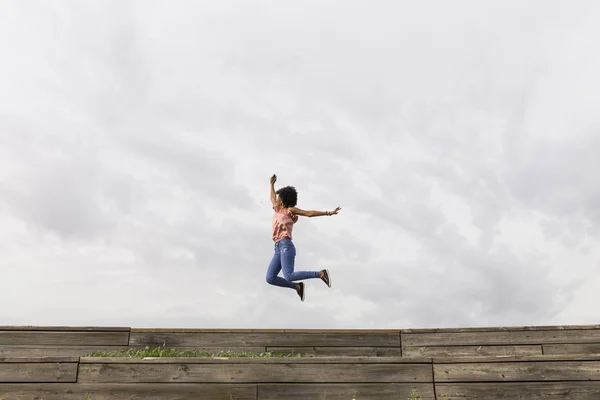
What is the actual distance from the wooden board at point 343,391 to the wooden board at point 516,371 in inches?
12.3

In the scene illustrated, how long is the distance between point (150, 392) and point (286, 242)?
166 inches

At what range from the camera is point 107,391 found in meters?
7.48

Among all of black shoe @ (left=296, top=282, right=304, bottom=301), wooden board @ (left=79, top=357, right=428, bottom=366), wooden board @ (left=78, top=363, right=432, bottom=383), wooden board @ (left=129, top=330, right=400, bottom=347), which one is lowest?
wooden board @ (left=78, top=363, right=432, bottom=383)

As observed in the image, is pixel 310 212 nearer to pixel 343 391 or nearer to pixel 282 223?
pixel 282 223

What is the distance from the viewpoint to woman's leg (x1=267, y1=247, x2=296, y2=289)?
36.7 feet

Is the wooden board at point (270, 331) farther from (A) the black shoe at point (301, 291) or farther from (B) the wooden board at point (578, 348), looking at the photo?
(B) the wooden board at point (578, 348)

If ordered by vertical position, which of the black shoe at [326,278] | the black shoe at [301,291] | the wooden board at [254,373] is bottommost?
the wooden board at [254,373]

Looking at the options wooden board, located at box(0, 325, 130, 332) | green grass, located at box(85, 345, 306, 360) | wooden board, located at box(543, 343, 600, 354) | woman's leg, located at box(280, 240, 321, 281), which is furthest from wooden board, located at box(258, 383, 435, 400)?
wooden board, located at box(0, 325, 130, 332)

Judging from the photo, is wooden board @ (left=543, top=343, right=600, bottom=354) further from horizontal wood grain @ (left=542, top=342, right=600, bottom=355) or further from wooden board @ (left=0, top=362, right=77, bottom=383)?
wooden board @ (left=0, top=362, right=77, bottom=383)

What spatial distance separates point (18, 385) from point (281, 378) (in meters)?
3.28

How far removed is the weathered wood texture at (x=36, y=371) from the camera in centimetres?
757

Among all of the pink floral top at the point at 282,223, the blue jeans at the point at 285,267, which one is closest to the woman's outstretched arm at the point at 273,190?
the pink floral top at the point at 282,223

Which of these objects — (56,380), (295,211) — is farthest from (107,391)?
(295,211)

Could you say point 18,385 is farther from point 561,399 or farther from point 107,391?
point 561,399
